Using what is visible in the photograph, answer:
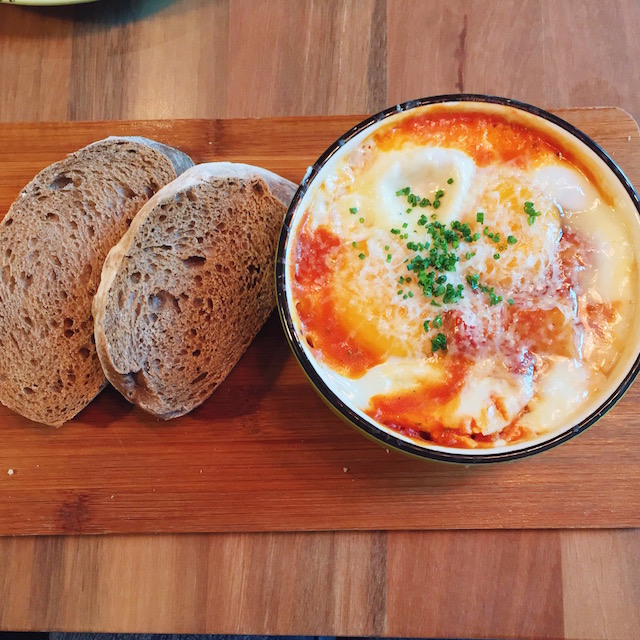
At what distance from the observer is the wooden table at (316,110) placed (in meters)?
1.97

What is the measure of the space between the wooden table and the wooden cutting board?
0.07 meters

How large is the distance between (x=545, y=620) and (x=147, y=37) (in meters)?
2.46

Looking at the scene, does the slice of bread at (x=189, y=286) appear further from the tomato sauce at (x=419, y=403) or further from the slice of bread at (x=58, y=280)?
the tomato sauce at (x=419, y=403)

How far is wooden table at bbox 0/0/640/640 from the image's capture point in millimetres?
1973

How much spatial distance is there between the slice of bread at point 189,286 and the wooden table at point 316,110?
0.45 meters

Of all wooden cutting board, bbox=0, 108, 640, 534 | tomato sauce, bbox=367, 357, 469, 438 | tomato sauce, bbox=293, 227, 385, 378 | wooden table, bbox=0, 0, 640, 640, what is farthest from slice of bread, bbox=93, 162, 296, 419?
tomato sauce, bbox=367, 357, 469, 438

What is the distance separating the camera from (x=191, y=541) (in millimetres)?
2012

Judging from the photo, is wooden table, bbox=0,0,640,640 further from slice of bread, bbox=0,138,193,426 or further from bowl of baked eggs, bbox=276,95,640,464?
bowl of baked eggs, bbox=276,95,640,464

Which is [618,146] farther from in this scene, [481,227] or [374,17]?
[374,17]

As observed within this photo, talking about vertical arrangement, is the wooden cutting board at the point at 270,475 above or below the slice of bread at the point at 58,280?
below

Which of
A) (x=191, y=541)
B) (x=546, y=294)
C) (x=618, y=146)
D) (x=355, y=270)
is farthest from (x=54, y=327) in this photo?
(x=618, y=146)

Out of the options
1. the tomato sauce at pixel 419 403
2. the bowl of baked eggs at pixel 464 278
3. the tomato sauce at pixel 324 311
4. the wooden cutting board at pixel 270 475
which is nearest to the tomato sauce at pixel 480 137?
the bowl of baked eggs at pixel 464 278

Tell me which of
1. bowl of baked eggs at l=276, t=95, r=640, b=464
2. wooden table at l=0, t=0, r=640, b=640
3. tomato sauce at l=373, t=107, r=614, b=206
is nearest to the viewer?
bowl of baked eggs at l=276, t=95, r=640, b=464

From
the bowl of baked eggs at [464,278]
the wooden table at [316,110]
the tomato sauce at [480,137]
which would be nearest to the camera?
the bowl of baked eggs at [464,278]
